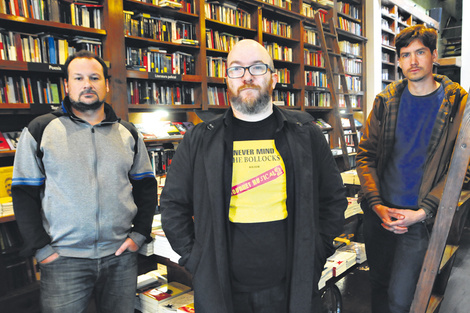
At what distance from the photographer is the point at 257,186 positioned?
4.24ft

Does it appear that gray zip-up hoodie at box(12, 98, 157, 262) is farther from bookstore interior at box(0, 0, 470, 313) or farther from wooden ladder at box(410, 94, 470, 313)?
wooden ladder at box(410, 94, 470, 313)

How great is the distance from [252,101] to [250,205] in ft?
1.30

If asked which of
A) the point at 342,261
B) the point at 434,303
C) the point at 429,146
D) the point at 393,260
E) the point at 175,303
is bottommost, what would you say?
the point at 434,303

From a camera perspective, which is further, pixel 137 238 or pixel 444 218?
pixel 137 238

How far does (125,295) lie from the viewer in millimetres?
1659

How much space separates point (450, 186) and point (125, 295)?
1499 mm

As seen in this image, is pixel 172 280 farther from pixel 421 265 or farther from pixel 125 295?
pixel 421 265

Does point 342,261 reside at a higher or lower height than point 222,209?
lower

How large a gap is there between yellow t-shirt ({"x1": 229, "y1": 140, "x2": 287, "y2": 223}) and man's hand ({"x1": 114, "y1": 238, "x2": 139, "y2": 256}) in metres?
0.66

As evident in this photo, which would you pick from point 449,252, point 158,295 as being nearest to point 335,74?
point 449,252

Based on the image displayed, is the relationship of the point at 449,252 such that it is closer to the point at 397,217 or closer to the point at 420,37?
the point at 397,217

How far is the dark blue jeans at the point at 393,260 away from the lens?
5.51 ft

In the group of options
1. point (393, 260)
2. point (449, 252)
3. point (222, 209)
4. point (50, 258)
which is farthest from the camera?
point (449, 252)

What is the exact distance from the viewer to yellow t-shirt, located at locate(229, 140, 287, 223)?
4.19ft
